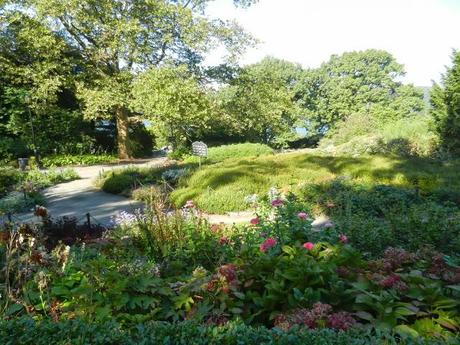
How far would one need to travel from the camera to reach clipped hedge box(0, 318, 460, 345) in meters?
1.78

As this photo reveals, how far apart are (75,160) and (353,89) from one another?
1473 inches

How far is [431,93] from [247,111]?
8898 mm

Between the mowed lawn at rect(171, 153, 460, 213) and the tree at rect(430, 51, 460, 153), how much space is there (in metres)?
5.83

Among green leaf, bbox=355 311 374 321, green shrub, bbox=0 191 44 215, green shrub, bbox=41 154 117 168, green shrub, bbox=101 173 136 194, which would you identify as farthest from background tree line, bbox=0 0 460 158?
green leaf, bbox=355 311 374 321

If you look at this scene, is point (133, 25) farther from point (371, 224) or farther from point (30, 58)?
point (371, 224)

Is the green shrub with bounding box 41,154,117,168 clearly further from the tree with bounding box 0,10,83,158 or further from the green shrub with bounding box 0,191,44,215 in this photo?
the green shrub with bounding box 0,191,44,215

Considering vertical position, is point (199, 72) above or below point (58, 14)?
below

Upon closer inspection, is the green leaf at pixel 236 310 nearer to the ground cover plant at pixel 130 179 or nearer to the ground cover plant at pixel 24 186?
the ground cover plant at pixel 24 186

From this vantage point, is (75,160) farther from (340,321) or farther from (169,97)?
(340,321)

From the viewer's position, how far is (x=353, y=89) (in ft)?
157

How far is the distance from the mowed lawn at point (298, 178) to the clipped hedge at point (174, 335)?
617 cm

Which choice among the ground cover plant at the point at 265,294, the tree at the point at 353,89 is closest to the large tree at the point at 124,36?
the ground cover plant at the point at 265,294

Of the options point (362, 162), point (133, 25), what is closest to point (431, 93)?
point (362, 162)

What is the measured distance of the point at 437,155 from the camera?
1519 centimetres
